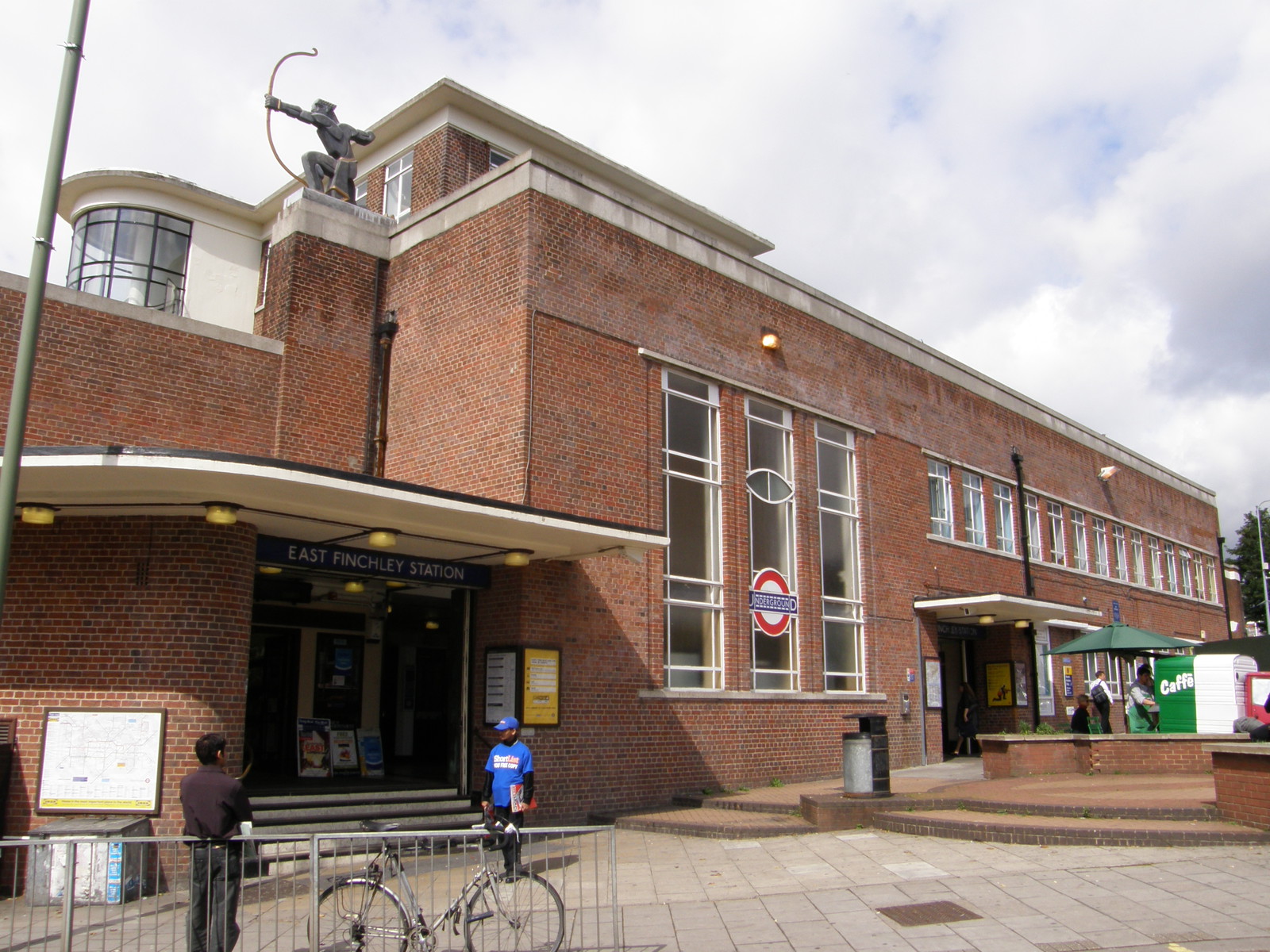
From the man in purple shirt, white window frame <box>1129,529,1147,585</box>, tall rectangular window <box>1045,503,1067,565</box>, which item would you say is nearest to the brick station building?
the man in purple shirt

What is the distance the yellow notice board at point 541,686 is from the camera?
12.9 meters

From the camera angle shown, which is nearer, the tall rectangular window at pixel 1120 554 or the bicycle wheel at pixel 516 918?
the bicycle wheel at pixel 516 918

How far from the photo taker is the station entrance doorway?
13.8 m

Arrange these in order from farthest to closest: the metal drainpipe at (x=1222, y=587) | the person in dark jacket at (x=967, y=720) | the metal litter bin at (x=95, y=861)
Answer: the metal drainpipe at (x=1222, y=587), the person in dark jacket at (x=967, y=720), the metal litter bin at (x=95, y=861)

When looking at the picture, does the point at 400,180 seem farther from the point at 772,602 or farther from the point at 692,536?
the point at 772,602

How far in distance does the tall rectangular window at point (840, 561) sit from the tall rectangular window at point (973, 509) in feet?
15.9

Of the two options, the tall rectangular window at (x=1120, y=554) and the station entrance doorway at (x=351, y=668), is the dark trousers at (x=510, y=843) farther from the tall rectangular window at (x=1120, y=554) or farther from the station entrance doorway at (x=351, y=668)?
the tall rectangular window at (x=1120, y=554)

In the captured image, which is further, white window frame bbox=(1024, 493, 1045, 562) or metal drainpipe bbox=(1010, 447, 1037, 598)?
white window frame bbox=(1024, 493, 1045, 562)

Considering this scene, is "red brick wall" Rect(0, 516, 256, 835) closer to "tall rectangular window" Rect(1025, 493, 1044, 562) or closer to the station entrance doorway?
the station entrance doorway

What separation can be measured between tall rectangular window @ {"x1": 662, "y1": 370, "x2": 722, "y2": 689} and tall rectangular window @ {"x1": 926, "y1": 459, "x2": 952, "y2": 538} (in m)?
7.28

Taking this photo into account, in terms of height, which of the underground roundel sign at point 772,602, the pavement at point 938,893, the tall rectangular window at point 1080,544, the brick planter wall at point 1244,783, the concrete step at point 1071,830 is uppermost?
the tall rectangular window at point 1080,544

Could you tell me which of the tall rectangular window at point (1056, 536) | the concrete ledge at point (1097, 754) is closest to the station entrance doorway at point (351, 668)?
the concrete ledge at point (1097, 754)

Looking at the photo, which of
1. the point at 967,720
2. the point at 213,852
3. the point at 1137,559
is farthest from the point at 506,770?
the point at 1137,559

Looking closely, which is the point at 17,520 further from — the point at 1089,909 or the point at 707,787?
the point at 1089,909
